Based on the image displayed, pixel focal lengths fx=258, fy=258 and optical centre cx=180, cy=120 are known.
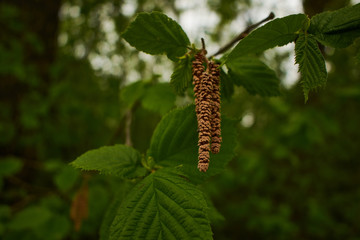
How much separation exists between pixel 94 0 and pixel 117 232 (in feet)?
14.4

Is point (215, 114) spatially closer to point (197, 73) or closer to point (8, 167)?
point (197, 73)

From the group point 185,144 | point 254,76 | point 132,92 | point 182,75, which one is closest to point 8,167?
point 132,92

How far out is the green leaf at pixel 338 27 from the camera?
714 millimetres

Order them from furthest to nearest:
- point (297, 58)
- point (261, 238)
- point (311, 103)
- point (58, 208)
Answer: point (261, 238)
point (311, 103)
point (58, 208)
point (297, 58)

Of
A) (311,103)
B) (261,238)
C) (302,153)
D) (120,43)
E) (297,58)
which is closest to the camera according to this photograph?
(297,58)

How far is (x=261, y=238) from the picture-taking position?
6.11 m

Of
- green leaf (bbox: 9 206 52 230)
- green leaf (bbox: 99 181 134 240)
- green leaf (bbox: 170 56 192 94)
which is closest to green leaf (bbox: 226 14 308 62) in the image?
green leaf (bbox: 170 56 192 94)

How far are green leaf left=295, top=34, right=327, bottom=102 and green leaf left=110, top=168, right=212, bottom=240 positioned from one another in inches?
18.3

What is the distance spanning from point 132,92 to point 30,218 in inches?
74.9

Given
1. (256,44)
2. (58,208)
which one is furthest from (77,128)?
(256,44)

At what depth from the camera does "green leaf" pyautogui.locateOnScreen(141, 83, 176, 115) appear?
1.55 m

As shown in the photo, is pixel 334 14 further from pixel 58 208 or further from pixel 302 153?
pixel 302 153

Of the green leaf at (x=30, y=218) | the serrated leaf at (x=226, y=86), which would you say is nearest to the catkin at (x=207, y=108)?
the serrated leaf at (x=226, y=86)

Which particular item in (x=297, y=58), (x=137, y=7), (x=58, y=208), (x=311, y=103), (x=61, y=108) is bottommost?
(x=58, y=208)
